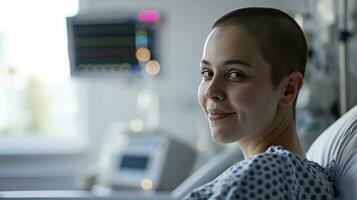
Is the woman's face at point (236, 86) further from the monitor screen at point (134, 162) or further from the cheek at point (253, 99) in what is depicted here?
the monitor screen at point (134, 162)

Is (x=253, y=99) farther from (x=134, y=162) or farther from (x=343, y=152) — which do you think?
(x=134, y=162)

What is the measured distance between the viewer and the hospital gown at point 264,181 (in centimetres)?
78

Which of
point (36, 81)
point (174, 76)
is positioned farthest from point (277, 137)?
point (36, 81)

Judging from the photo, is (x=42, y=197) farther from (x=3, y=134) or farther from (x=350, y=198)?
(x=3, y=134)

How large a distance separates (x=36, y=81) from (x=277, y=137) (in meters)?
3.24

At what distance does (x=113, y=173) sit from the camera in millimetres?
2615

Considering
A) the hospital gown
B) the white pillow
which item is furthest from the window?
the hospital gown

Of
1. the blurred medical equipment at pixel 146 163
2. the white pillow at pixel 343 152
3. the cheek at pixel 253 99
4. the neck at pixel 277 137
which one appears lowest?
the blurred medical equipment at pixel 146 163

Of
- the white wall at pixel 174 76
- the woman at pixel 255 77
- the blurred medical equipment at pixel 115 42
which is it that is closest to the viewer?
the woman at pixel 255 77

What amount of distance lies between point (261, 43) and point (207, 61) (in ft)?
0.36

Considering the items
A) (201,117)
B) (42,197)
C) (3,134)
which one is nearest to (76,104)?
(3,134)

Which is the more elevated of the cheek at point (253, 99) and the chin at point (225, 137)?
the cheek at point (253, 99)

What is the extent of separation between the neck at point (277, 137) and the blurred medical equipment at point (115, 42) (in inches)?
94.4

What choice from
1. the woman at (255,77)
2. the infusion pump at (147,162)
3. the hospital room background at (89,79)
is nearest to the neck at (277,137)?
the woman at (255,77)
